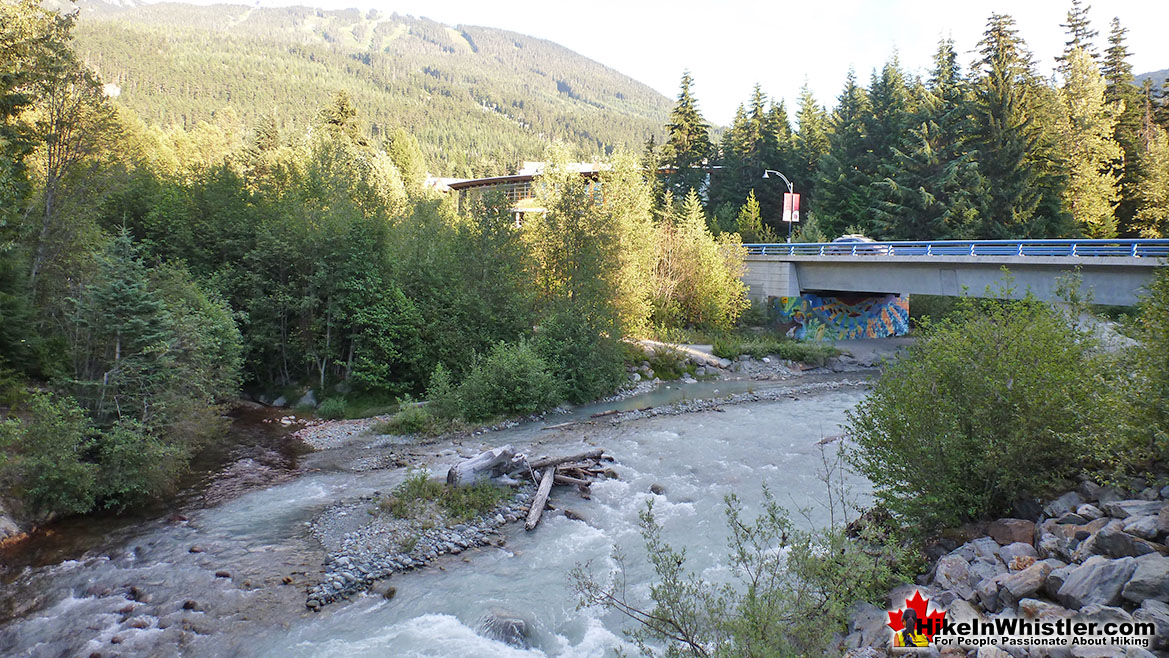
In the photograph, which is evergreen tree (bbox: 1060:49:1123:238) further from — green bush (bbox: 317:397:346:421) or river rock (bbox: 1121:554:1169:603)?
green bush (bbox: 317:397:346:421)

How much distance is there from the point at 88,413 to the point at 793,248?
128ft

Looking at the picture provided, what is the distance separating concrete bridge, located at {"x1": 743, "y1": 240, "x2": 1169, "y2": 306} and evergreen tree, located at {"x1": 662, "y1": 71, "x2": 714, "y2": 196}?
833 inches

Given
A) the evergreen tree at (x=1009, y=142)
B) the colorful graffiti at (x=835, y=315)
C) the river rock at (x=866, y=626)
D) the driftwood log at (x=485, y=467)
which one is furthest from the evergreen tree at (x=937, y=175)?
the river rock at (x=866, y=626)

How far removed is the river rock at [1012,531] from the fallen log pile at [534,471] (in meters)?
8.75

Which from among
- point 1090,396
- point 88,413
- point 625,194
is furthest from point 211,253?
point 1090,396

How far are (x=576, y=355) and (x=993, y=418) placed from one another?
19267mm

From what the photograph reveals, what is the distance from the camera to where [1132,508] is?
8141 mm

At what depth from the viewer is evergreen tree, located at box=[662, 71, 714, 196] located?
64.0 m

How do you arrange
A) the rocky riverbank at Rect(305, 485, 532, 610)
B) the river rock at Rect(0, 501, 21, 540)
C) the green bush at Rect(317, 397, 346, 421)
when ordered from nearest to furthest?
the rocky riverbank at Rect(305, 485, 532, 610) < the river rock at Rect(0, 501, 21, 540) < the green bush at Rect(317, 397, 346, 421)

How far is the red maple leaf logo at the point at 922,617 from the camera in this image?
7.28 m

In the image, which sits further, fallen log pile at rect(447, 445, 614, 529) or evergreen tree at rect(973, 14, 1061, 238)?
evergreen tree at rect(973, 14, 1061, 238)

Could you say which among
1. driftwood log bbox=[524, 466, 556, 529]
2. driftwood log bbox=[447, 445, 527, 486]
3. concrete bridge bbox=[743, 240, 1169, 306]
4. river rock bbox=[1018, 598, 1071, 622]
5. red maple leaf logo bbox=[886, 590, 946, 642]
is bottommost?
driftwood log bbox=[524, 466, 556, 529]

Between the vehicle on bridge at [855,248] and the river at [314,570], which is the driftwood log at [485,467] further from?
the vehicle on bridge at [855,248]

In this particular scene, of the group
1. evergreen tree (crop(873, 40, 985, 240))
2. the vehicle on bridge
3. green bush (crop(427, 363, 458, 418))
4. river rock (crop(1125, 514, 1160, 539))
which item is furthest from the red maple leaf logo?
evergreen tree (crop(873, 40, 985, 240))
